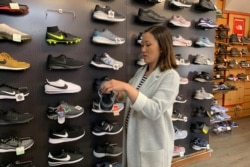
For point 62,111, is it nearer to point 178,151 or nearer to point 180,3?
point 178,151

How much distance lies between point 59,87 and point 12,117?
1.56 feet

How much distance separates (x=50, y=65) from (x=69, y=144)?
0.85 metres

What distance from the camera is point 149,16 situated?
298 centimetres

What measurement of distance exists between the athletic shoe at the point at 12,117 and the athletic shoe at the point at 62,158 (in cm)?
47

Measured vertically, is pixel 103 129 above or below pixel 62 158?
above

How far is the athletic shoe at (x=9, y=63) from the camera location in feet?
6.78

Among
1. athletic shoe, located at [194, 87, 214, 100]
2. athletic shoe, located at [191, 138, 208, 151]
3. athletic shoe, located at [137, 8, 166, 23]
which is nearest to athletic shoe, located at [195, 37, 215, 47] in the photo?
athletic shoe, located at [194, 87, 214, 100]

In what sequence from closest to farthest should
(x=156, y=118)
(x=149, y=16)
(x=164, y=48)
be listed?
(x=156, y=118)
(x=164, y=48)
(x=149, y=16)

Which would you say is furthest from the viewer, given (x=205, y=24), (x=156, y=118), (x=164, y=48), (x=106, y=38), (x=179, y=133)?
(x=205, y=24)

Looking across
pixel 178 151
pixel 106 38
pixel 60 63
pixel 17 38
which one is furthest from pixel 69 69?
pixel 178 151

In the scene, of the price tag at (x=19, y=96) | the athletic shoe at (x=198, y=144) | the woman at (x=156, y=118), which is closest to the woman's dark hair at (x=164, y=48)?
the woman at (x=156, y=118)

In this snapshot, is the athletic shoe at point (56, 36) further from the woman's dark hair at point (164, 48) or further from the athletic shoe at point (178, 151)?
the athletic shoe at point (178, 151)

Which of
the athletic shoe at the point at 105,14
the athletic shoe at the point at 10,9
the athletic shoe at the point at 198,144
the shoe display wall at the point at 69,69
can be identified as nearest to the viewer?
the athletic shoe at the point at 10,9

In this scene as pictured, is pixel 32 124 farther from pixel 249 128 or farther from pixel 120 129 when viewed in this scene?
pixel 249 128
